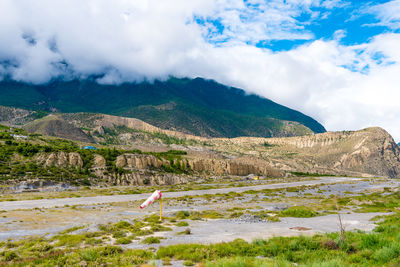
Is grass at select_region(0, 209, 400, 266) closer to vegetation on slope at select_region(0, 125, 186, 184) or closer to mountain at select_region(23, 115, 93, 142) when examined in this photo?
A: vegetation on slope at select_region(0, 125, 186, 184)

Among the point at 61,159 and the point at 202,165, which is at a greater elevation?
the point at 61,159

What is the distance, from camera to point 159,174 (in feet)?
302

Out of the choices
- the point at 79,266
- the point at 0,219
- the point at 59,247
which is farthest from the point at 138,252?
the point at 0,219

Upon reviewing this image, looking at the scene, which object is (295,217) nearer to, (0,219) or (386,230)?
(386,230)

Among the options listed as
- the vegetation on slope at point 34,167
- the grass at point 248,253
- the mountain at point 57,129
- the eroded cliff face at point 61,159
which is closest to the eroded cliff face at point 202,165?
the vegetation on slope at point 34,167

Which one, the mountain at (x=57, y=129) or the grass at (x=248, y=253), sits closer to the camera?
the grass at (x=248, y=253)

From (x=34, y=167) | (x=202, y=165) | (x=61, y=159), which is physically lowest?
(x=202, y=165)

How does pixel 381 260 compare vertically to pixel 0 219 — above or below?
above

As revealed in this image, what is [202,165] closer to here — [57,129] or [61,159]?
[61,159]

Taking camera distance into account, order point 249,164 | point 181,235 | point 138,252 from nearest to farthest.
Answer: point 138,252, point 181,235, point 249,164

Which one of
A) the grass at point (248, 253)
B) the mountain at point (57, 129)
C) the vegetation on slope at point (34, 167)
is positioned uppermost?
the mountain at point (57, 129)

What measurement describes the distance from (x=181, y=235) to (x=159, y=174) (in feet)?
252

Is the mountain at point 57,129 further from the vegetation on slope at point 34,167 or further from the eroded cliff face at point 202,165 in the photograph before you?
the vegetation on slope at point 34,167

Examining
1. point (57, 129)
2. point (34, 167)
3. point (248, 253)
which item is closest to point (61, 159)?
point (34, 167)
